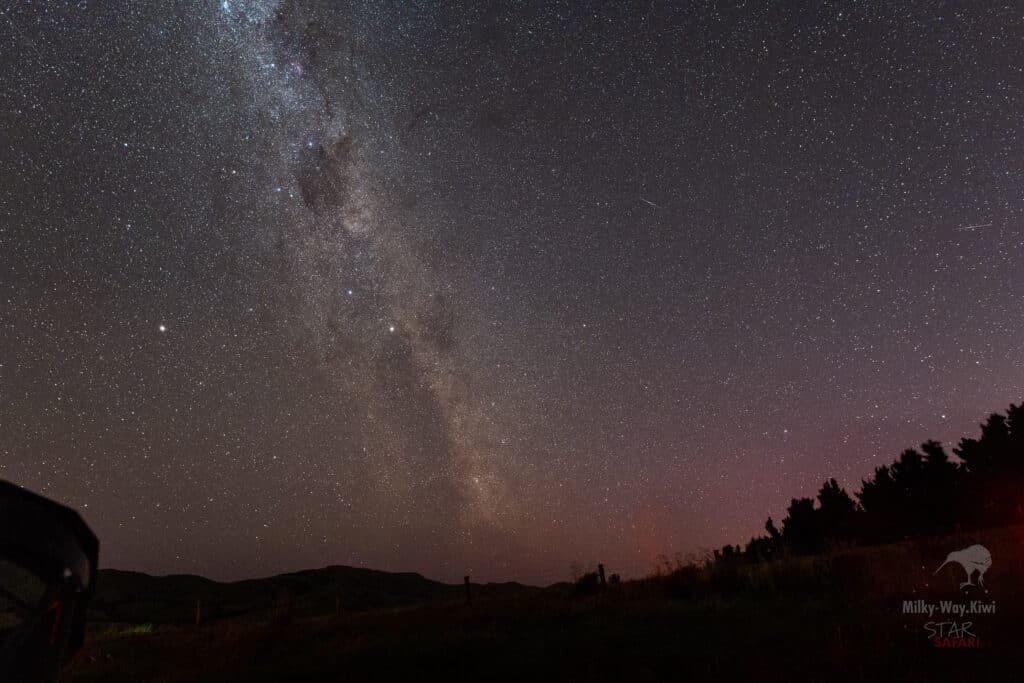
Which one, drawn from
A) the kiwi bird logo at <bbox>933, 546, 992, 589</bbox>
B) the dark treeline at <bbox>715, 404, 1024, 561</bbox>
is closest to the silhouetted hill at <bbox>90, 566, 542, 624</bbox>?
the dark treeline at <bbox>715, 404, 1024, 561</bbox>

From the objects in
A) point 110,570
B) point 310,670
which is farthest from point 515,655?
point 110,570

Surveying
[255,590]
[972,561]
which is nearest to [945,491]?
[972,561]

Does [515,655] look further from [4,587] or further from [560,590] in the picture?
[560,590]

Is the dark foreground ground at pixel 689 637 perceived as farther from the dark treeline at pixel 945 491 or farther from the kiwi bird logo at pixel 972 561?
the dark treeline at pixel 945 491

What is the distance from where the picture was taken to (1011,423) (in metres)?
44.8

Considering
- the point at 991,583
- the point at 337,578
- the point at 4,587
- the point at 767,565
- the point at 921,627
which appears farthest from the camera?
the point at 337,578

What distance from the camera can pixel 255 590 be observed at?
7756 cm

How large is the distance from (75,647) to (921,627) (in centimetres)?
1031

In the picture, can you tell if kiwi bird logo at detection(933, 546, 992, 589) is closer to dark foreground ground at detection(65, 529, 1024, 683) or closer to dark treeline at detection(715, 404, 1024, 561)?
dark foreground ground at detection(65, 529, 1024, 683)

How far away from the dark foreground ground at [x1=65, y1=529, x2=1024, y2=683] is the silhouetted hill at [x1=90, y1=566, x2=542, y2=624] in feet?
111

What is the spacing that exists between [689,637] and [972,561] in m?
6.32

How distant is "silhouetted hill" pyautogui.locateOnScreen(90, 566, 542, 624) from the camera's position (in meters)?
52.3

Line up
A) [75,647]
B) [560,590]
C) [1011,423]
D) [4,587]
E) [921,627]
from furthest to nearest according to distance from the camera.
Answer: [1011,423] < [560,590] < [921,627] < [75,647] < [4,587]

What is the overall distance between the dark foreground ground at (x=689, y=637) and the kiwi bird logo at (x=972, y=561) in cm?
18
